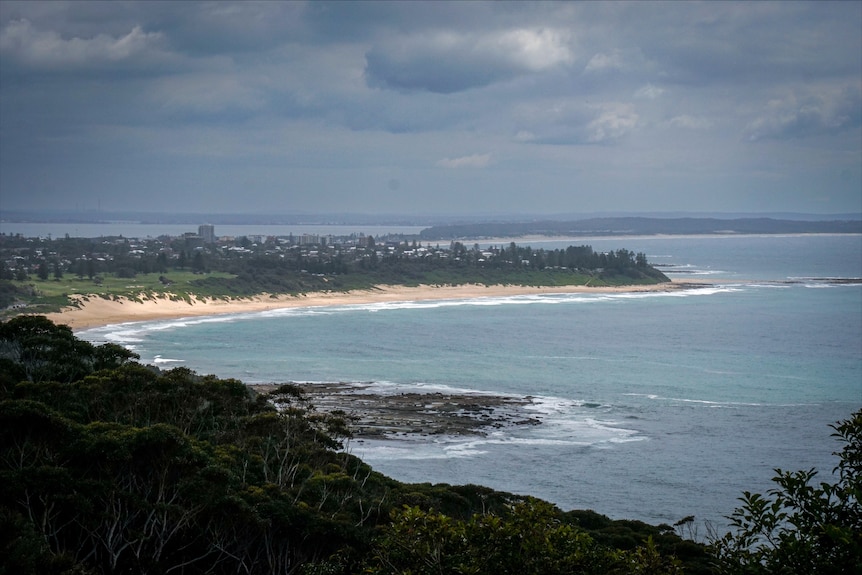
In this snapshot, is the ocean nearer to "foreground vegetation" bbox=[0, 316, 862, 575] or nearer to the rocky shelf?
the rocky shelf

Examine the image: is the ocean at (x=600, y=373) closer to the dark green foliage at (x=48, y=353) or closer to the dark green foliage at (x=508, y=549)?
the dark green foliage at (x=48, y=353)

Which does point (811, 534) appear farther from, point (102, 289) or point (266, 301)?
point (266, 301)

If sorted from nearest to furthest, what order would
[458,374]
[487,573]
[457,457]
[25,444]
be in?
[487,573] → [25,444] → [457,457] → [458,374]

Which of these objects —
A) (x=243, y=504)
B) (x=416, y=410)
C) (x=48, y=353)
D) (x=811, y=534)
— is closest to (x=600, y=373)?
(x=416, y=410)

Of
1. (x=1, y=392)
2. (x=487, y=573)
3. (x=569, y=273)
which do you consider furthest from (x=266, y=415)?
(x=569, y=273)

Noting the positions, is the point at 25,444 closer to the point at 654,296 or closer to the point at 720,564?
the point at 720,564
